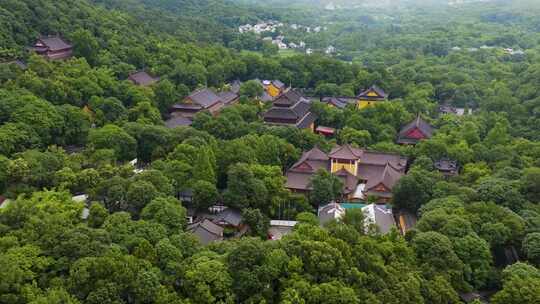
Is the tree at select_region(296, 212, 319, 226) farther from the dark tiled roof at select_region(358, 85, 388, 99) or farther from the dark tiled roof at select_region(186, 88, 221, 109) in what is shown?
the dark tiled roof at select_region(358, 85, 388, 99)

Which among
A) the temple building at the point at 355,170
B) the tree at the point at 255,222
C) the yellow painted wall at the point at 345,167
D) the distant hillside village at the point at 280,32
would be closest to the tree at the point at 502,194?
the temple building at the point at 355,170

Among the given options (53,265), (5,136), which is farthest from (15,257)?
(5,136)

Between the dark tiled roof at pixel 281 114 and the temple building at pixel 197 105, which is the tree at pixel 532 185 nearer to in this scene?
the dark tiled roof at pixel 281 114

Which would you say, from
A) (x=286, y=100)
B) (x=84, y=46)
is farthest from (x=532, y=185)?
(x=84, y=46)

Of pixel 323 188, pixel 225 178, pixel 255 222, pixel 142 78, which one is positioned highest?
pixel 255 222

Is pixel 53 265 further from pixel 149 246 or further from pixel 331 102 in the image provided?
pixel 331 102

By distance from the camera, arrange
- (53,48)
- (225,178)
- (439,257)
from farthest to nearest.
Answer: (53,48) → (225,178) → (439,257)

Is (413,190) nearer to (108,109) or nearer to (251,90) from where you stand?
(108,109)
